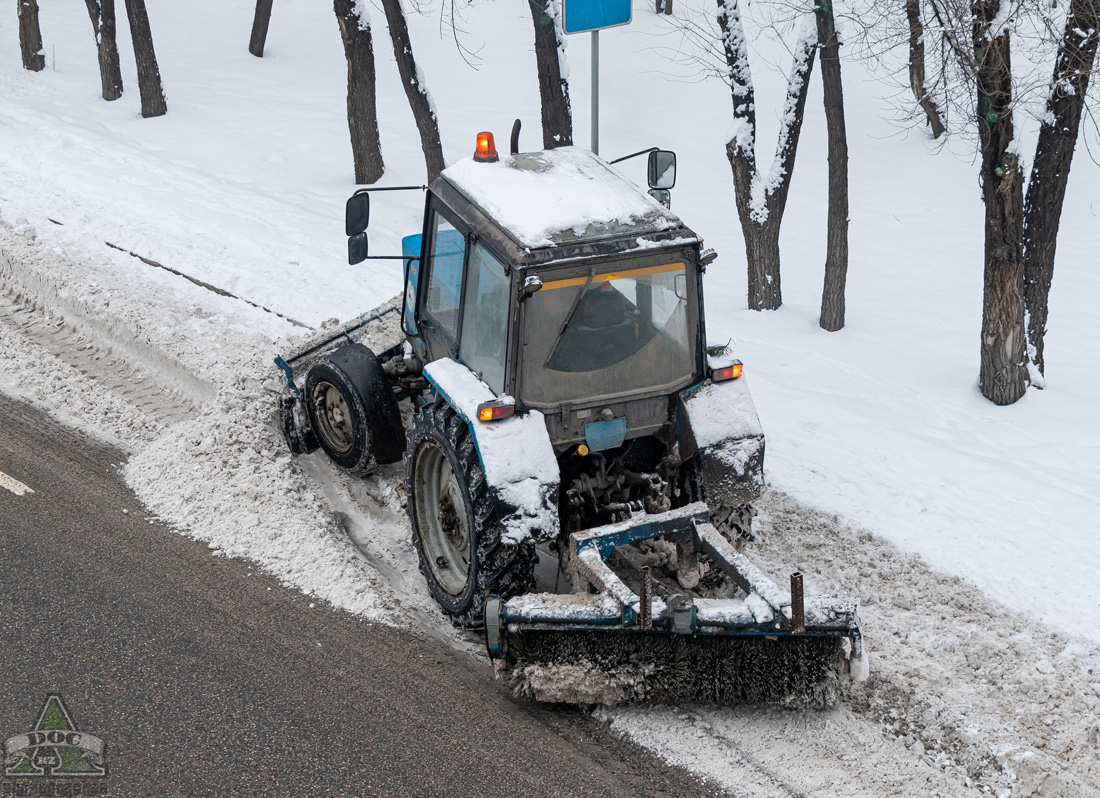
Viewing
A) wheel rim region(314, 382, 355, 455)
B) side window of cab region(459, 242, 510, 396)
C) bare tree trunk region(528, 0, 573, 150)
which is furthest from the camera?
bare tree trunk region(528, 0, 573, 150)

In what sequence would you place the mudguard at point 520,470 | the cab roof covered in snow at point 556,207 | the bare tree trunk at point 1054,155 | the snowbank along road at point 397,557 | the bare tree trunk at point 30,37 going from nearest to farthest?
the snowbank along road at point 397,557 → the mudguard at point 520,470 → the cab roof covered in snow at point 556,207 → the bare tree trunk at point 1054,155 → the bare tree trunk at point 30,37

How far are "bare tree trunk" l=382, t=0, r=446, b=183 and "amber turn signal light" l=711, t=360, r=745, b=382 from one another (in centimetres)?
851

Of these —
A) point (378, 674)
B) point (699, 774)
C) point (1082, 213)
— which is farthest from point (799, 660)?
point (1082, 213)

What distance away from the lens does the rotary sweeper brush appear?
14.8 ft

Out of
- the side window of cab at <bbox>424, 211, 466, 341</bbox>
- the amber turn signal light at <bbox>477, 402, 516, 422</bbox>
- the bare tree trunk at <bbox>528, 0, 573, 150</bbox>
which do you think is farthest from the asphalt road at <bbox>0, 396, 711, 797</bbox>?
the bare tree trunk at <bbox>528, 0, 573, 150</bbox>

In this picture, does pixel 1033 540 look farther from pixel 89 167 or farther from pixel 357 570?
pixel 89 167

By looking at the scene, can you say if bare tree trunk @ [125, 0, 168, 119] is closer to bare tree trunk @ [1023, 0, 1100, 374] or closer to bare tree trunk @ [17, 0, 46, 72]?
bare tree trunk @ [17, 0, 46, 72]

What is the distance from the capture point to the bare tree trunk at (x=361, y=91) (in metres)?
12.9

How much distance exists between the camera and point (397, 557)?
232 inches

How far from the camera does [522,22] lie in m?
25.5

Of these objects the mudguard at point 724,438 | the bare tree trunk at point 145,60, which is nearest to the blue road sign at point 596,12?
the mudguard at point 724,438

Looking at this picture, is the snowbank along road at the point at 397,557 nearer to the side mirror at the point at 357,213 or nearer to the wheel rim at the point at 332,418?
the wheel rim at the point at 332,418

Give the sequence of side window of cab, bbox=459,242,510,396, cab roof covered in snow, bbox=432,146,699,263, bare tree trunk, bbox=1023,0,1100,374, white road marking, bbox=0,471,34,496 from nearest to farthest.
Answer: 1. cab roof covered in snow, bbox=432,146,699,263
2. side window of cab, bbox=459,242,510,396
3. white road marking, bbox=0,471,34,496
4. bare tree trunk, bbox=1023,0,1100,374

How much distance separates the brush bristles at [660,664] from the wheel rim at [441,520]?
32.6 inches
